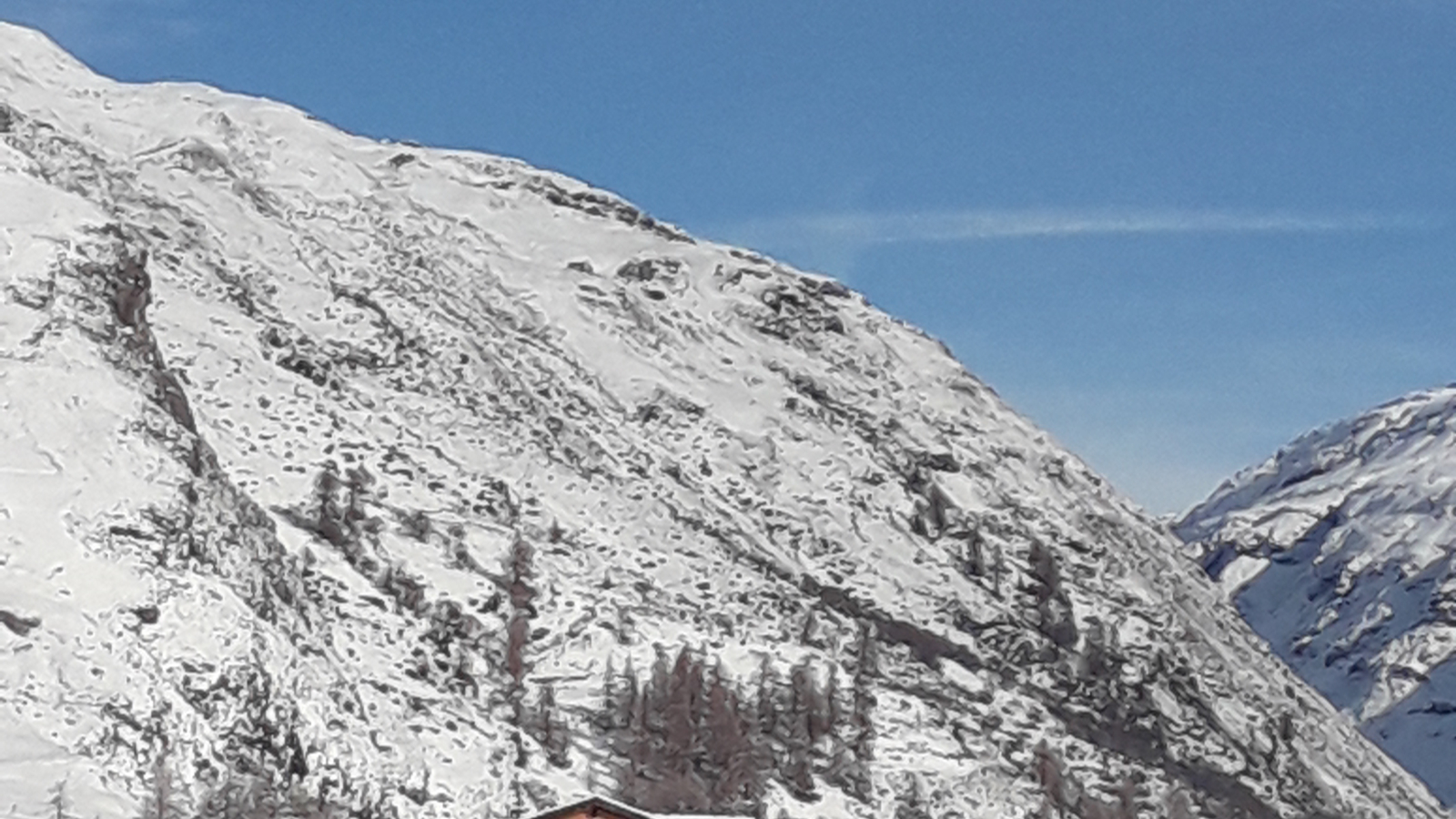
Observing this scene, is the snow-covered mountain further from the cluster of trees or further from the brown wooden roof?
the brown wooden roof

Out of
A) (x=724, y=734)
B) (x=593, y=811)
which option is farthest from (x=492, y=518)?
(x=593, y=811)

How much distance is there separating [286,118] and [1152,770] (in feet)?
299

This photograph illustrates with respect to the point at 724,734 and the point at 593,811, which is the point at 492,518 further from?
the point at 593,811

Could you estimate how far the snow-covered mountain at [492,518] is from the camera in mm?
99250

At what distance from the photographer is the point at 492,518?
13362 cm

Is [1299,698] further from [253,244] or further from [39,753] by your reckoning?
[39,753]

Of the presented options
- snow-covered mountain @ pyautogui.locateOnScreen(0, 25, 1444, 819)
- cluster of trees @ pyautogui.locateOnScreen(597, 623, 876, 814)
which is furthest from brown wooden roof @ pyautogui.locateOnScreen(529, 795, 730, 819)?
cluster of trees @ pyautogui.locateOnScreen(597, 623, 876, 814)

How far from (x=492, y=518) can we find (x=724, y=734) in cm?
2230

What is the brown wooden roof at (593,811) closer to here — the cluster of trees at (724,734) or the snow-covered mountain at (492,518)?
the snow-covered mountain at (492,518)

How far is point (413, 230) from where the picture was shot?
171 meters

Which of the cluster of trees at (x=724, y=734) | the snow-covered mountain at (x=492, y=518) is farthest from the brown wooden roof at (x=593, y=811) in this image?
the cluster of trees at (x=724, y=734)

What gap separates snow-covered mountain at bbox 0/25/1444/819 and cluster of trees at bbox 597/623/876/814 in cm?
64

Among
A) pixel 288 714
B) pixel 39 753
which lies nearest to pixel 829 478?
pixel 288 714

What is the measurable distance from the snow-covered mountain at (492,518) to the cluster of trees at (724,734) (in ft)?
2.10
